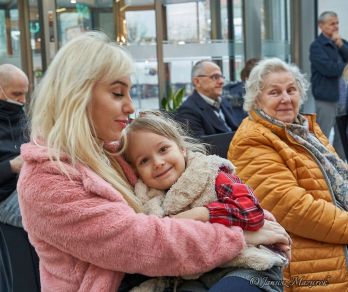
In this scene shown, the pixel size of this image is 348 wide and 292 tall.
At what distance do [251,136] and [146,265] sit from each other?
3.41ft

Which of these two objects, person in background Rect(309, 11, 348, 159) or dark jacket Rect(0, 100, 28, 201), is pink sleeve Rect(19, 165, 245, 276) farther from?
person in background Rect(309, 11, 348, 159)

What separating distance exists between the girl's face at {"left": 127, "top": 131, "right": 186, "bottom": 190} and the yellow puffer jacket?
0.64m

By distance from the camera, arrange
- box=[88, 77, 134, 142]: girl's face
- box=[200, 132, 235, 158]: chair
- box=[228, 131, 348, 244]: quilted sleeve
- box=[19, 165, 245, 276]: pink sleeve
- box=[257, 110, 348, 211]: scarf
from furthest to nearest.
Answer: box=[200, 132, 235, 158]: chair, box=[257, 110, 348, 211]: scarf, box=[228, 131, 348, 244]: quilted sleeve, box=[88, 77, 134, 142]: girl's face, box=[19, 165, 245, 276]: pink sleeve

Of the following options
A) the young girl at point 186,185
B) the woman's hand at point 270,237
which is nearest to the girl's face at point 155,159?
the young girl at point 186,185

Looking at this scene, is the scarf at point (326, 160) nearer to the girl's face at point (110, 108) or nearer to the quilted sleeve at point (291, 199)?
the quilted sleeve at point (291, 199)

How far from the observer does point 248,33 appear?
634 centimetres

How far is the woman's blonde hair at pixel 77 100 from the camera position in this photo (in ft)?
4.13

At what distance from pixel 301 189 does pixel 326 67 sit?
3.67 m

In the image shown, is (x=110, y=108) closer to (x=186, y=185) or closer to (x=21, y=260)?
(x=186, y=185)

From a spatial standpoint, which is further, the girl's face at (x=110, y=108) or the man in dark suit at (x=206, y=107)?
the man in dark suit at (x=206, y=107)

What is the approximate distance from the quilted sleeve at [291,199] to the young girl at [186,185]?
0.52 meters

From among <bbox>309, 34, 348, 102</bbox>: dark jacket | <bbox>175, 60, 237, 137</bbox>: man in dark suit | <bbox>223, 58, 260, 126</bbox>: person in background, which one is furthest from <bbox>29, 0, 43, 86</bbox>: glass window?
<bbox>309, 34, 348, 102</bbox>: dark jacket

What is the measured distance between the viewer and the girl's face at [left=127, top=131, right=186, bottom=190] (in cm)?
144

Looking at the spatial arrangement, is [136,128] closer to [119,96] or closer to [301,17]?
[119,96]
